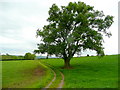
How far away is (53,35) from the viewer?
45.4 meters

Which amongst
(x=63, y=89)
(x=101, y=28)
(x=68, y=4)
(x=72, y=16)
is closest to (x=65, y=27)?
(x=72, y=16)

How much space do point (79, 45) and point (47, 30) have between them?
10.2 meters

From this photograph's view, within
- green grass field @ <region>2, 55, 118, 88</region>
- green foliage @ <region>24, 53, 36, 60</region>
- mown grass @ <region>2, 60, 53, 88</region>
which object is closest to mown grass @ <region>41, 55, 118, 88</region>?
green grass field @ <region>2, 55, 118, 88</region>

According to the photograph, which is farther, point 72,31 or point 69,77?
point 72,31

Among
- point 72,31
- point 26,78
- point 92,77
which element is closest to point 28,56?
point 72,31

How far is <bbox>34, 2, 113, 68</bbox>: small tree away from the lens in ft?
146

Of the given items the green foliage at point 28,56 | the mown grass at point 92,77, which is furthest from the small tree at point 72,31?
the green foliage at point 28,56

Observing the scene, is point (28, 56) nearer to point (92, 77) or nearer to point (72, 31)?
point (72, 31)

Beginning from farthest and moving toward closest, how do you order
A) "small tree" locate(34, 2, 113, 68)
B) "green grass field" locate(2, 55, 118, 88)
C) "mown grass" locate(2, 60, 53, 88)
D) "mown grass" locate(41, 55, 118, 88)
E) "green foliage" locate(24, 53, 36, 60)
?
"green foliage" locate(24, 53, 36, 60)
"small tree" locate(34, 2, 113, 68)
"mown grass" locate(2, 60, 53, 88)
"green grass field" locate(2, 55, 118, 88)
"mown grass" locate(41, 55, 118, 88)

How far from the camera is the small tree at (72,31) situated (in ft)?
146

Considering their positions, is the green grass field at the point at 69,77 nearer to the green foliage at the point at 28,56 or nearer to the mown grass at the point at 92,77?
the mown grass at the point at 92,77

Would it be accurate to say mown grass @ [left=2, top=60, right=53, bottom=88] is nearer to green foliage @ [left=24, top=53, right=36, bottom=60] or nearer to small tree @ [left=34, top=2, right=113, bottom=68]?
small tree @ [left=34, top=2, right=113, bottom=68]

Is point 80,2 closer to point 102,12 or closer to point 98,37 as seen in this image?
point 102,12

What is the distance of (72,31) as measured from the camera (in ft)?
155
